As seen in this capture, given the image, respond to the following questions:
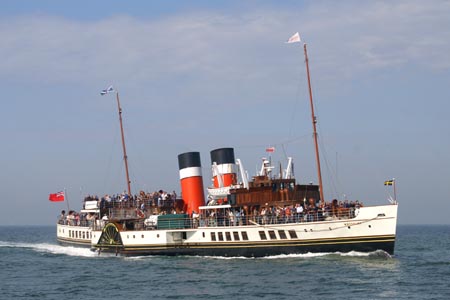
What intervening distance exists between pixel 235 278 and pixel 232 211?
11.8m

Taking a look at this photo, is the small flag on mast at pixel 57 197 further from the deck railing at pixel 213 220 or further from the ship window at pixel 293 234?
the ship window at pixel 293 234

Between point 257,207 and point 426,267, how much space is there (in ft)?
37.6

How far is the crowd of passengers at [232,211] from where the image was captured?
4206 cm

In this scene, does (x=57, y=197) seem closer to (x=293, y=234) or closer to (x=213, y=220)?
(x=213, y=220)

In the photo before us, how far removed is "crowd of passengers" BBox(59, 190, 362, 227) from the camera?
138 feet

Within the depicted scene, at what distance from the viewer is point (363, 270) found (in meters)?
37.1

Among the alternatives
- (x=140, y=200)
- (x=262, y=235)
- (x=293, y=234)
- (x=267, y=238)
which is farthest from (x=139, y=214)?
(x=293, y=234)

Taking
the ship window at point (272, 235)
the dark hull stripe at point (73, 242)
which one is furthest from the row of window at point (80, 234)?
the ship window at point (272, 235)

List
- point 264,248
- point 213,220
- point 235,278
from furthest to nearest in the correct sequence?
point 213,220 → point 264,248 → point 235,278

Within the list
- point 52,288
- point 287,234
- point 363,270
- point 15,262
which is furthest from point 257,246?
point 15,262

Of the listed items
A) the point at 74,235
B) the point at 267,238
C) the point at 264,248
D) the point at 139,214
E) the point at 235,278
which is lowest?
the point at 235,278

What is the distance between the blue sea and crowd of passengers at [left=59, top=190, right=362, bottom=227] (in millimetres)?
2393

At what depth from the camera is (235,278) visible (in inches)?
1431

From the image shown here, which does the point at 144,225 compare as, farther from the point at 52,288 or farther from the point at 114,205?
the point at 52,288
